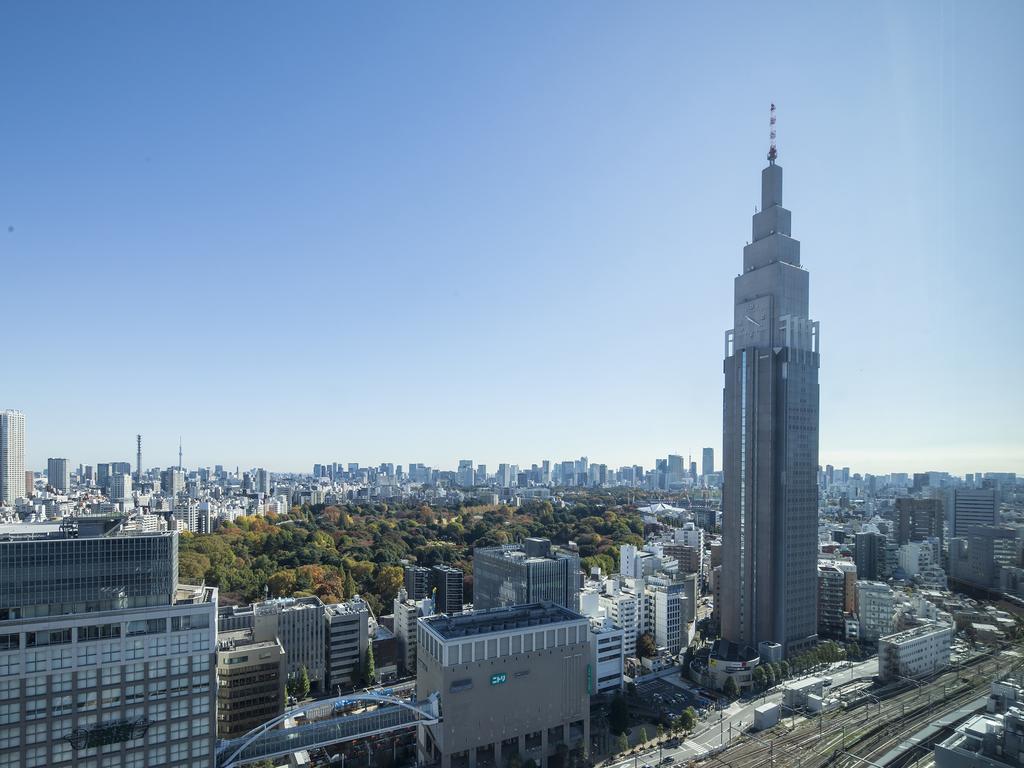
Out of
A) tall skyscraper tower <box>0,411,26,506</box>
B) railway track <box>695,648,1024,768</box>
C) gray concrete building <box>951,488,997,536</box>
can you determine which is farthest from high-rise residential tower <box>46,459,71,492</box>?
gray concrete building <box>951,488,997,536</box>

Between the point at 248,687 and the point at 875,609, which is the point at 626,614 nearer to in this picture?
the point at 875,609

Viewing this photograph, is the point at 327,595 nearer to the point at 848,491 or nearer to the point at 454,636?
A: the point at 454,636

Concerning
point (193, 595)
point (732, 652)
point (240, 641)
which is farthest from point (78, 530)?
point (732, 652)

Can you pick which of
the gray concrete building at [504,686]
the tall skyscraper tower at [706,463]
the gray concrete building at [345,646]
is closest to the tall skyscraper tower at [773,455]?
the gray concrete building at [504,686]

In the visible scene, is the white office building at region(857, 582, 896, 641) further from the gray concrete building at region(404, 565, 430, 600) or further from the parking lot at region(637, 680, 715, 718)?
the gray concrete building at region(404, 565, 430, 600)

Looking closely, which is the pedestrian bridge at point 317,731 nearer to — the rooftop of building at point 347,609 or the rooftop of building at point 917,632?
the rooftop of building at point 347,609

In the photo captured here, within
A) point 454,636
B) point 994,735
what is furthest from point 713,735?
point 994,735
